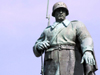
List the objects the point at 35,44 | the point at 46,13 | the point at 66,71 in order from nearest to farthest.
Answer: the point at 66,71, the point at 35,44, the point at 46,13

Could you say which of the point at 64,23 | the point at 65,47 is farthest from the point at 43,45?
the point at 64,23

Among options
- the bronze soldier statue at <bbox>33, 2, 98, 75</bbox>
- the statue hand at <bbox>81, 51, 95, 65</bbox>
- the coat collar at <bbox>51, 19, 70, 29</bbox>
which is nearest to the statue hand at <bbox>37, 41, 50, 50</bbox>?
the bronze soldier statue at <bbox>33, 2, 98, 75</bbox>

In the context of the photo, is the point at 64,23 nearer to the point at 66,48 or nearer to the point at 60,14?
the point at 60,14

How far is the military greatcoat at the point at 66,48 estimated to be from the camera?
14.1 meters

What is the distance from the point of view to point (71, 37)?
47.5 feet

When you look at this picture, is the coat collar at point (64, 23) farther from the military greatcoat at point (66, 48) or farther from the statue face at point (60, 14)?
the statue face at point (60, 14)

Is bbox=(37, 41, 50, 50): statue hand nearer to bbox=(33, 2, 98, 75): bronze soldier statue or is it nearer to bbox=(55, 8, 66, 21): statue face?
bbox=(33, 2, 98, 75): bronze soldier statue

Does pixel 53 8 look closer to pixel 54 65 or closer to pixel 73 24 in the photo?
pixel 73 24

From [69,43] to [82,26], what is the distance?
33.6 inches

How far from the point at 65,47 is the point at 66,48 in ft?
0.16

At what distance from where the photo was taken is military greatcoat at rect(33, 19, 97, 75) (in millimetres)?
14055

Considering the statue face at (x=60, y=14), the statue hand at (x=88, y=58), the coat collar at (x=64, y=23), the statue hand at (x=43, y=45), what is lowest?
the statue hand at (x=88, y=58)

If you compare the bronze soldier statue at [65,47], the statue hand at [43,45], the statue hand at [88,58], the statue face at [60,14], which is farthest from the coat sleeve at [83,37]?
the statue hand at [43,45]

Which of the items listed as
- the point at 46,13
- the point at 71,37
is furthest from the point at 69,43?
the point at 46,13
